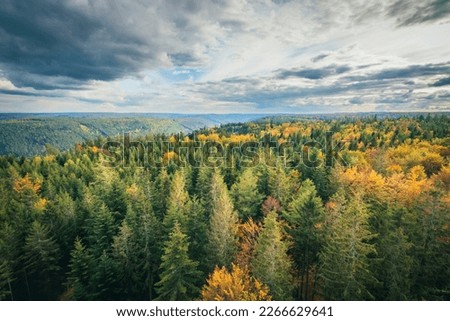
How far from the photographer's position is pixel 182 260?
22.9 m

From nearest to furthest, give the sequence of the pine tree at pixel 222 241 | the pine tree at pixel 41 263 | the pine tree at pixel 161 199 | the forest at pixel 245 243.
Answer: the forest at pixel 245 243 → the pine tree at pixel 222 241 → the pine tree at pixel 41 263 → the pine tree at pixel 161 199

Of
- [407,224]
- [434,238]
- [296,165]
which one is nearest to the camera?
[434,238]

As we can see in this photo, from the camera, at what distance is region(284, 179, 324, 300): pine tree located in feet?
85.9

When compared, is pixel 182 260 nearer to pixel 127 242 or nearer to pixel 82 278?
pixel 127 242

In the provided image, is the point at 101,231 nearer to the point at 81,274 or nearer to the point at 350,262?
the point at 81,274

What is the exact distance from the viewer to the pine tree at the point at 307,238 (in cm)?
2617

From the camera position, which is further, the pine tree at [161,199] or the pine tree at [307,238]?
the pine tree at [161,199]

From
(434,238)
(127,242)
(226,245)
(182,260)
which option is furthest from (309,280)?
(127,242)

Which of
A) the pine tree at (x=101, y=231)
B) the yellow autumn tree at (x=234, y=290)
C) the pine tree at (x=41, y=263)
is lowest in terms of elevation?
the pine tree at (x=41, y=263)

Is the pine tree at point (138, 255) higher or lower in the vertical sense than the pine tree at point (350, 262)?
lower

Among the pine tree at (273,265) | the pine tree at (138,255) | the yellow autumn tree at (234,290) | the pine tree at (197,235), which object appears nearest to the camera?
the yellow autumn tree at (234,290)

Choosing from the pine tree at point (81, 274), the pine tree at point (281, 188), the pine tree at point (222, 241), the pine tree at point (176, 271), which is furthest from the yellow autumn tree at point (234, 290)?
the pine tree at point (281, 188)

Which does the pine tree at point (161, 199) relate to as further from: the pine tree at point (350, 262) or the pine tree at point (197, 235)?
the pine tree at point (350, 262)

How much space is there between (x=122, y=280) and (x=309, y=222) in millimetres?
21429
